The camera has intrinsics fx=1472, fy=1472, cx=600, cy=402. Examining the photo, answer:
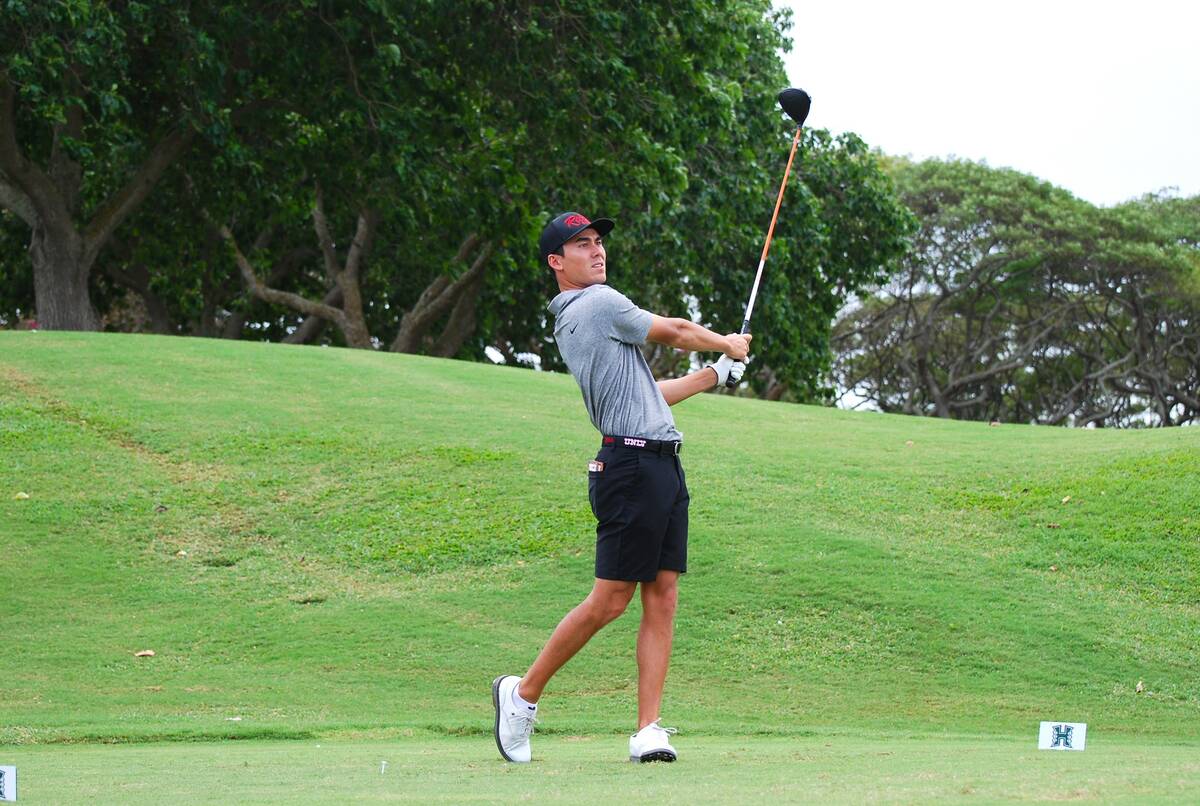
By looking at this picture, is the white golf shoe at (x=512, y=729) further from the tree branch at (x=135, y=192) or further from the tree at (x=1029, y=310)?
the tree at (x=1029, y=310)

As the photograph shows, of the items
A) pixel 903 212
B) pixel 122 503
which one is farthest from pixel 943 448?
pixel 903 212

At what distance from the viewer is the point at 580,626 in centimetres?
594

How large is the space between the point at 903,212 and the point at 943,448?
1605cm

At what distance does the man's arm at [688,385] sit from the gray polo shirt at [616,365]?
0.16 meters

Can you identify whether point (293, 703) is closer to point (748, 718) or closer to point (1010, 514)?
point (748, 718)

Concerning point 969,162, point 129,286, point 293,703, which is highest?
point 969,162

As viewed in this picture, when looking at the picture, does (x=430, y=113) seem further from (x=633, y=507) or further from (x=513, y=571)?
(x=633, y=507)

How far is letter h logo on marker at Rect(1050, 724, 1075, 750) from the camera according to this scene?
5.91 meters

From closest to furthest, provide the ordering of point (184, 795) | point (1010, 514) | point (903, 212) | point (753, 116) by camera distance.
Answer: point (184, 795) < point (1010, 514) < point (753, 116) < point (903, 212)

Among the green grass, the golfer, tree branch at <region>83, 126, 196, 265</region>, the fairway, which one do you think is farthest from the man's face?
tree branch at <region>83, 126, 196, 265</region>

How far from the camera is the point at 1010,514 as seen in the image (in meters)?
12.9

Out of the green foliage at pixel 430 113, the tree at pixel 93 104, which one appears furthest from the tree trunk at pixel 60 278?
the green foliage at pixel 430 113

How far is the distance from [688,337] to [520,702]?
→ 5.39ft

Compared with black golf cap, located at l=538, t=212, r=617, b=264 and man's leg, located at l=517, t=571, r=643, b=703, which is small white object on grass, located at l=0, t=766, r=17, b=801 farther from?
black golf cap, located at l=538, t=212, r=617, b=264
